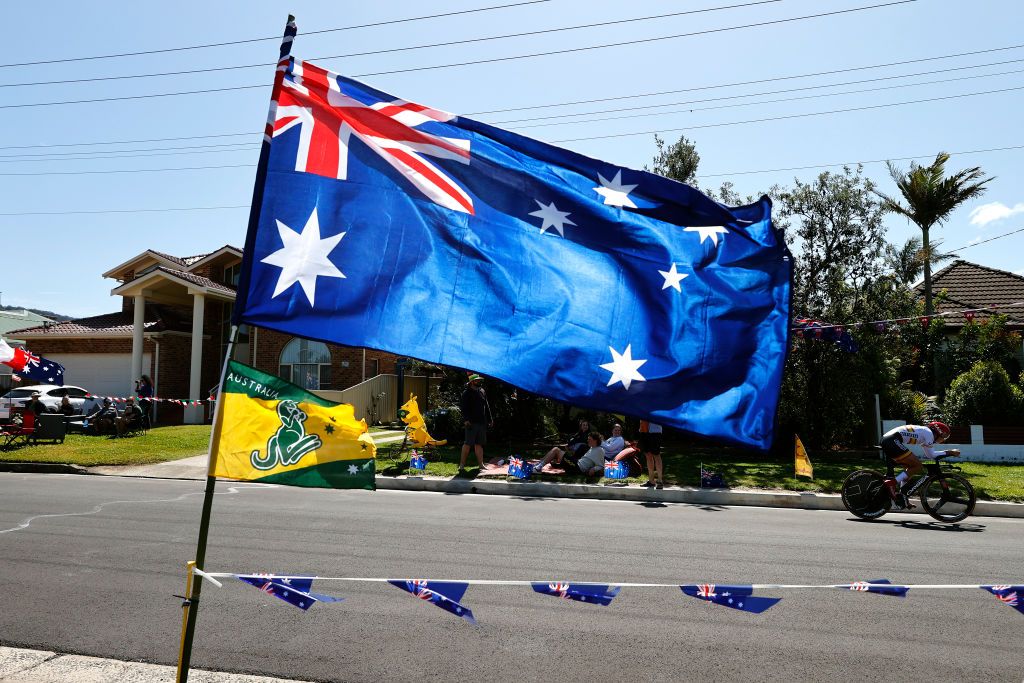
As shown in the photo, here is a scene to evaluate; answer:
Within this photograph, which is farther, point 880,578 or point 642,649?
point 880,578

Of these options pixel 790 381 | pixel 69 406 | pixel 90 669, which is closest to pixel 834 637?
pixel 90 669

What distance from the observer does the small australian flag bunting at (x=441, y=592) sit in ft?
12.3

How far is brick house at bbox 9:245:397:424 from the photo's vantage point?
2700 centimetres

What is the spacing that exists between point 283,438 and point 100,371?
3071cm

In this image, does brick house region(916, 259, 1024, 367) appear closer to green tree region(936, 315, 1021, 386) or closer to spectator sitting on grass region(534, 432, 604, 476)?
green tree region(936, 315, 1021, 386)

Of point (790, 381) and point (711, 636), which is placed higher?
point (790, 381)

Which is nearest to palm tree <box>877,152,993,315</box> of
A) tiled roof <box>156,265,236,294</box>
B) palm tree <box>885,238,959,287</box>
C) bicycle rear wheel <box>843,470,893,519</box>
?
palm tree <box>885,238,959,287</box>

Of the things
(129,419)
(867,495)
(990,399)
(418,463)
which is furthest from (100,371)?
(990,399)

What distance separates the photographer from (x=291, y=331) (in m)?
3.36

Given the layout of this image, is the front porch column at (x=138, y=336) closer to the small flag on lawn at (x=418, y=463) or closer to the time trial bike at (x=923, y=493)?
the small flag on lawn at (x=418, y=463)

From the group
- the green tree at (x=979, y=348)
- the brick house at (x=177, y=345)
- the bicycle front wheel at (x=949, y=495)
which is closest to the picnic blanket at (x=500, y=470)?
the bicycle front wheel at (x=949, y=495)

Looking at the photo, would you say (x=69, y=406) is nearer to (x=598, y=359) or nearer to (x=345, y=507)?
(x=345, y=507)

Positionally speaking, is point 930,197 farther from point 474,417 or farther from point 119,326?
point 119,326

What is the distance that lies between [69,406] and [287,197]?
22336 millimetres
